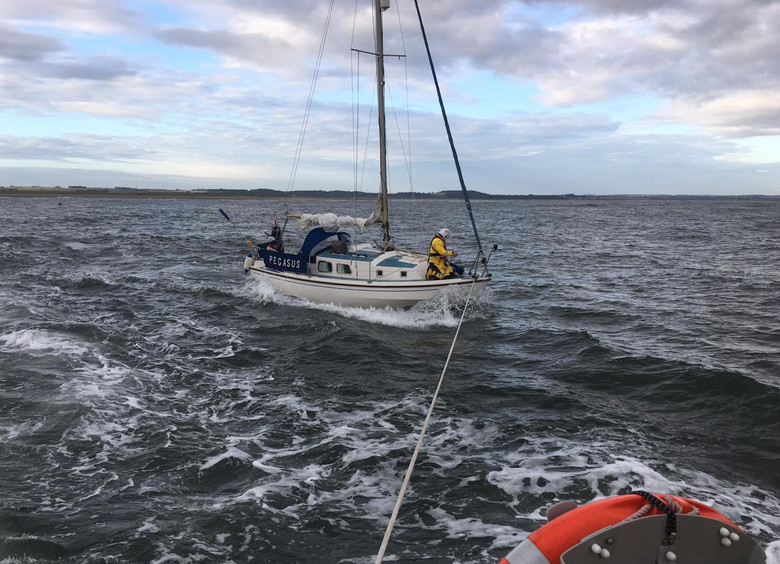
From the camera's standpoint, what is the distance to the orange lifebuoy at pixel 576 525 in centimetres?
364

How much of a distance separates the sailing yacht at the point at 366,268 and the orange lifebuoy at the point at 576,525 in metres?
12.7

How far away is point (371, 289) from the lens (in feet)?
57.5

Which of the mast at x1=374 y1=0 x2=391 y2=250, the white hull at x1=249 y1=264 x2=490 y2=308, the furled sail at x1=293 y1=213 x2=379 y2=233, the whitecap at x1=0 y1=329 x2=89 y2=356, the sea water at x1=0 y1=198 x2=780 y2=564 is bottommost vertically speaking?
the sea water at x1=0 y1=198 x2=780 y2=564

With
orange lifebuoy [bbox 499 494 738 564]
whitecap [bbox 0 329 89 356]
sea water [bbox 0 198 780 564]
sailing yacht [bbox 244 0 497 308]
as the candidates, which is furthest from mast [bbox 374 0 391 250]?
orange lifebuoy [bbox 499 494 738 564]

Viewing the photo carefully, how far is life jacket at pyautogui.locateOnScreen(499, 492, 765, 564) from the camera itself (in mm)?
3467

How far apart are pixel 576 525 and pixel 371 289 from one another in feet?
46.0

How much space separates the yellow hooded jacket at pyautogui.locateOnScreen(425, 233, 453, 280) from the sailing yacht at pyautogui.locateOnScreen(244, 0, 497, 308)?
0.24m

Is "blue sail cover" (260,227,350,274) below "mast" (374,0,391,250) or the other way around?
below

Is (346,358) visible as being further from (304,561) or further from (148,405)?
(304,561)

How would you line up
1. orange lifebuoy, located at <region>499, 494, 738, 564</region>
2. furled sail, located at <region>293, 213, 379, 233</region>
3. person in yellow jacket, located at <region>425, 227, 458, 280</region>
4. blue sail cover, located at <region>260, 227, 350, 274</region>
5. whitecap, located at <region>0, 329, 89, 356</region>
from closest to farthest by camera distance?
orange lifebuoy, located at <region>499, 494, 738, 564</region> < whitecap, located at <region>0, 329, 89, 356</region> < person in yellow jacket, located at <region>425, 227, 458, 280</region> < blue sail cover, located at <region>260, 227, 350, 274</region> < furled sail, located at <region>293, 213, 379, 233</region>

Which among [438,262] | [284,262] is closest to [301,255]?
[284,262]

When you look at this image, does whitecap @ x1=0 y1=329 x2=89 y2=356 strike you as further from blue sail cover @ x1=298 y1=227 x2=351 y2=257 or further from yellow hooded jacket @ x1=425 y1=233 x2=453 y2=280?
yellow hooded jacket @ x1=425 y1=233 x2=453 y2=280

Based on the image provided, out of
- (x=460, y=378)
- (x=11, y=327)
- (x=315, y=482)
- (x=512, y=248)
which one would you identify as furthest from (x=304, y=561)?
(x=512, y=248)

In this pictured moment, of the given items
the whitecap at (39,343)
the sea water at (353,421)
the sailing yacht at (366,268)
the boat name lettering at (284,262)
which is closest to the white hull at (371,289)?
the sailing yacht at (366,268)
